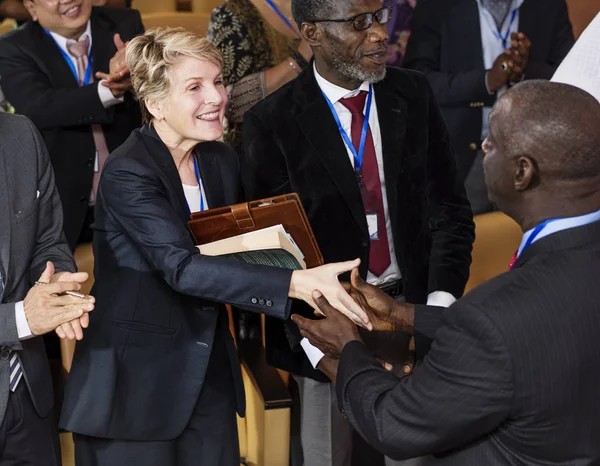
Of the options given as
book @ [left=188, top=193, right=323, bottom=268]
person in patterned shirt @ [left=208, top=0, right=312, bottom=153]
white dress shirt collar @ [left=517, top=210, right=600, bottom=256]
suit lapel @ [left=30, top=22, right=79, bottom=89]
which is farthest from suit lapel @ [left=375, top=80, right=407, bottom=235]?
suit lapel @ [left=30, top=22, right=79, bottom=89]

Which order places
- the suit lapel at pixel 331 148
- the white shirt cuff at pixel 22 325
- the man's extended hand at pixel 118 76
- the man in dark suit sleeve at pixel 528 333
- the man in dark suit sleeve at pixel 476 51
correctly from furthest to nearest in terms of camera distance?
the man in dark suit sleeve at pixel 476 51 → the man's extended hand at pixel 118 76 → the suit lapel at pixel 331 148 → the white shirt cuff at pixel 22 325 → the man in dark suit sleeve at pixel 528 333

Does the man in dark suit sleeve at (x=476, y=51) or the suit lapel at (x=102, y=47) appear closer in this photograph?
the suit lapel at (x=102, y=47)

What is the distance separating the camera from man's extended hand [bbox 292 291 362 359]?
2.12m

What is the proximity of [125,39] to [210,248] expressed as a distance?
1.67 metres

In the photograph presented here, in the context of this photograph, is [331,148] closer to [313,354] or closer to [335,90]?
[335,90]

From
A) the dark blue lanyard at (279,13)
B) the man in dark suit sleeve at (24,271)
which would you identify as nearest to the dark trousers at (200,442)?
the man in dark suit sleeve at (24,271)

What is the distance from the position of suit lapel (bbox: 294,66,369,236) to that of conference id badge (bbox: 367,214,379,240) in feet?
0.15

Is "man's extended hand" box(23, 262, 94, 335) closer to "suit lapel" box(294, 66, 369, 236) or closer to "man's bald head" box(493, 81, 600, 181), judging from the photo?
"suit lapel" box(294, 66, 369, 236)

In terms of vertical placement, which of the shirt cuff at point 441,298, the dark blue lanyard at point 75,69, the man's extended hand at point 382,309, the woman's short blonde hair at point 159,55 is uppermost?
the woman's short blonde hair at point 159,55

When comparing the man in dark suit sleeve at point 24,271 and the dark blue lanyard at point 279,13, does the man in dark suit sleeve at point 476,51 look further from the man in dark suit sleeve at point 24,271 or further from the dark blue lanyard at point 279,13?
the man in dark suit sleeve at point 24,271

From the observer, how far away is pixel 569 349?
5.35ft

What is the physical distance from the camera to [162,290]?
7.95ft

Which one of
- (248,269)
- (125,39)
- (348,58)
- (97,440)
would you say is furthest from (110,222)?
(125,39)

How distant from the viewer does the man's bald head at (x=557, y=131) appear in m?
1.68
